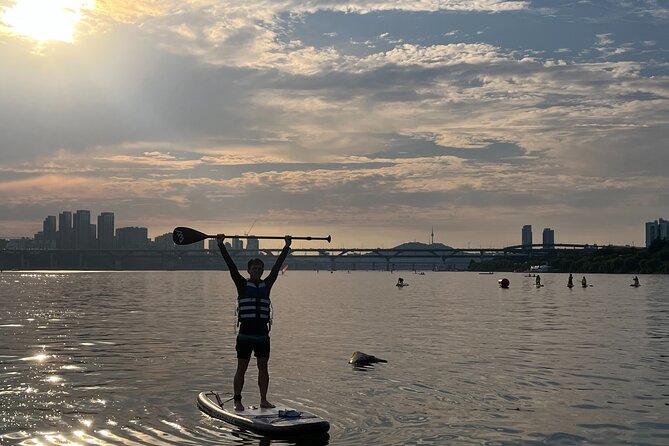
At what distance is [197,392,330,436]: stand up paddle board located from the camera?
54.0ft

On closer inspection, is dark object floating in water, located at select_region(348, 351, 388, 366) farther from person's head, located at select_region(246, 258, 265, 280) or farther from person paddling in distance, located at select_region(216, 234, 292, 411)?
person's head, located at select_region(246, 258, 265, 280)

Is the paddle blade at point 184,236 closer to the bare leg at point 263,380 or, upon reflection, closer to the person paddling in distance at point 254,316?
the person paddling in distance at point 254,316

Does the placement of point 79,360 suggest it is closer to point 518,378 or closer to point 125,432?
point 125,432

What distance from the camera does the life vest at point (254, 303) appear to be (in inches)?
706

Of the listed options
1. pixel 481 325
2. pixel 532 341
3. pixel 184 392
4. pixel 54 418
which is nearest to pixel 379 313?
pixel 481 325

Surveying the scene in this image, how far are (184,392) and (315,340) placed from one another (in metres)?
15.9

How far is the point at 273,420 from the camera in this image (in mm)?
16906

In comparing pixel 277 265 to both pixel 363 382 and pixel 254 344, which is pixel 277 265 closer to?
pixel 254 344

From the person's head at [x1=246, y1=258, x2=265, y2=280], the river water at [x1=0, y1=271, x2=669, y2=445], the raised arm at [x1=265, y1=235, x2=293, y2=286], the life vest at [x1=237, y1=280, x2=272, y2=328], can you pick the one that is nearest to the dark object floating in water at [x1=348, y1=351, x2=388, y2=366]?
the river water at [x1=0, y1=271, x2=669, y2=445]

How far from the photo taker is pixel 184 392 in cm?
2211

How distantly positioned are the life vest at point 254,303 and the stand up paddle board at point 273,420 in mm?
2058

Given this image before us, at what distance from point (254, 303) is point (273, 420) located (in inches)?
104

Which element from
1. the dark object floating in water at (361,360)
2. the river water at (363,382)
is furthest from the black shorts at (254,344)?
the dark object floating in water at (361,360)

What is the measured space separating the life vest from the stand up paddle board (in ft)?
6.75
